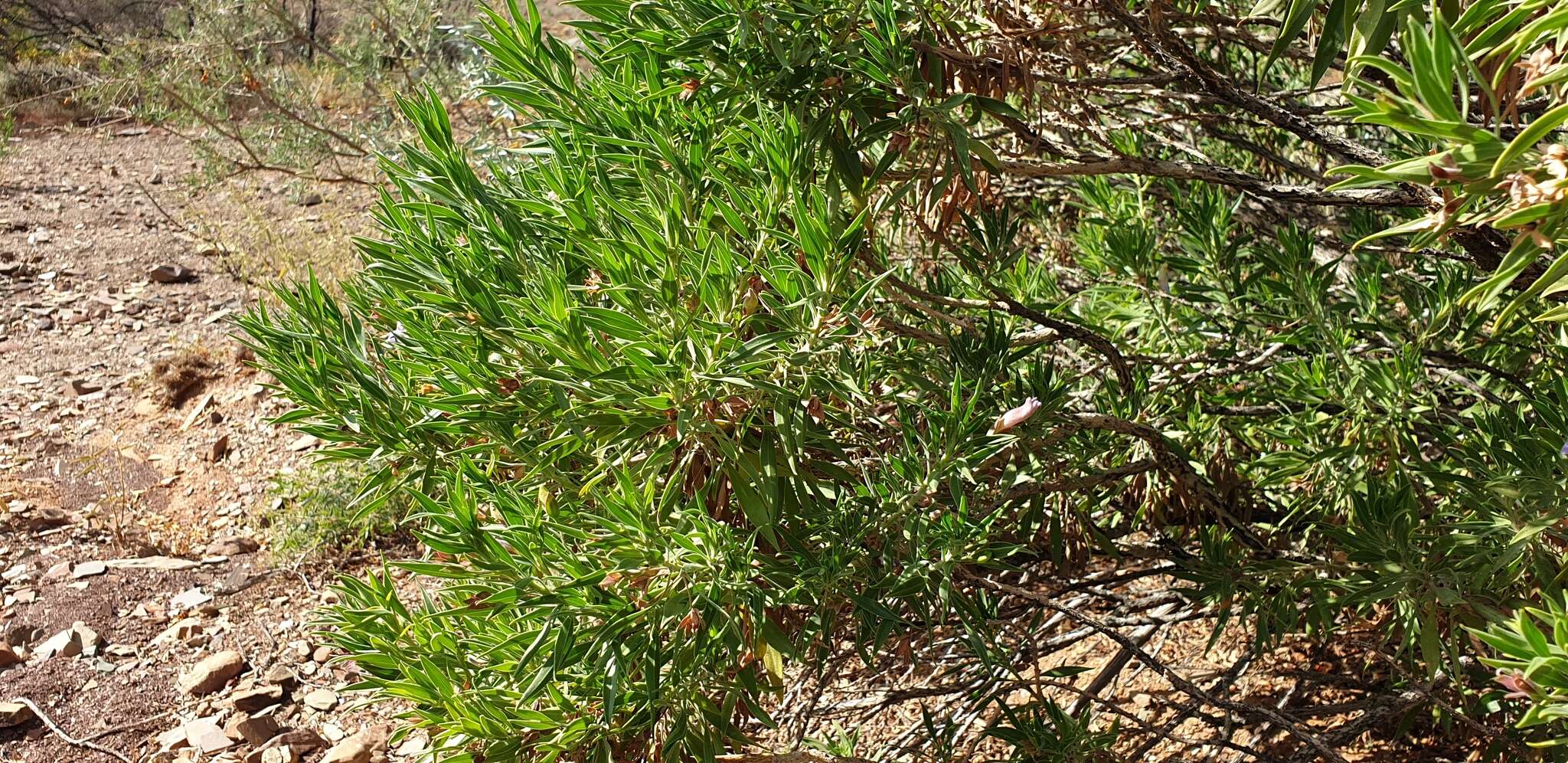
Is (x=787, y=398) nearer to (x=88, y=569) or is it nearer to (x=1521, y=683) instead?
(x=1521, y=683)

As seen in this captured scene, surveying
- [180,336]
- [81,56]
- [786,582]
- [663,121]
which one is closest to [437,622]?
[786,582]

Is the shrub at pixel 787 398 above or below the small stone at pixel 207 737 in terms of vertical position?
above

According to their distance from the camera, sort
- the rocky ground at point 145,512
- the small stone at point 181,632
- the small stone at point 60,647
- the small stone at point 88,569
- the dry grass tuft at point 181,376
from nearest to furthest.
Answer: the rocky ground at point 145,512, the small stone at point 60,647, the small stone at point 181,632, the small stone at point 88,569, the dry grass tuft at point 181,376

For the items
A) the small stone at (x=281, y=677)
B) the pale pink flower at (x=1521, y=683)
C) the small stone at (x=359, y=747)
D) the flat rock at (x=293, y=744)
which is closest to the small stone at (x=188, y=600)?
the small stone at (x=281, y=677)

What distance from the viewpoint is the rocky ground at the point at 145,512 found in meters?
3.29

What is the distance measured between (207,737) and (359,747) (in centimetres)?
48

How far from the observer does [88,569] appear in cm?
403

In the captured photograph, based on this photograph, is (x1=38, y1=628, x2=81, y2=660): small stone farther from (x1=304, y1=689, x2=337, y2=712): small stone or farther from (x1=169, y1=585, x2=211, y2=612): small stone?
(x1=304, y1=689, x2=337, y2=712): small stone

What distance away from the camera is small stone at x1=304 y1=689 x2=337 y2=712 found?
340 cm

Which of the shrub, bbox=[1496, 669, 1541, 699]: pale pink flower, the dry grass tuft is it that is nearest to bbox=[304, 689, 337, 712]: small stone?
the shrub

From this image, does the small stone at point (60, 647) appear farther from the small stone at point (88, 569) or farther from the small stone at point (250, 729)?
the small stone at point (250, 729)

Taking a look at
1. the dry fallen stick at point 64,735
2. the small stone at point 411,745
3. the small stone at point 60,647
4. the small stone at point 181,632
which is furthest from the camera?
the small stone at point 181,632

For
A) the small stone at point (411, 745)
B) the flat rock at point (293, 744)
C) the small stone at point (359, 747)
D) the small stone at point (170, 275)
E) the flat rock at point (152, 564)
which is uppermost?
the small stone at point (411, 745)

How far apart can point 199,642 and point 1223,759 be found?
308cm
